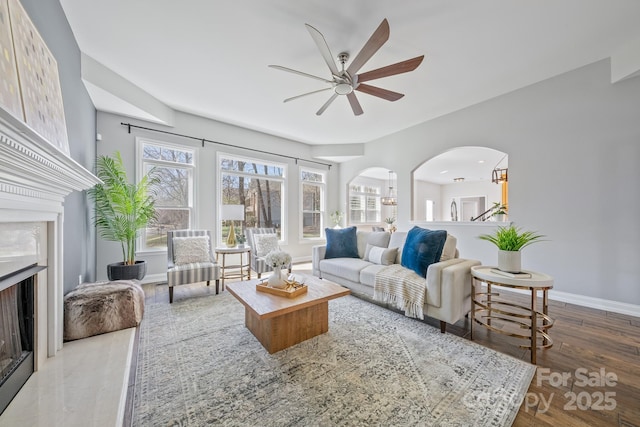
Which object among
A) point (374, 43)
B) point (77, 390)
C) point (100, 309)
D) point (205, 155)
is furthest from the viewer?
point (205, 155)

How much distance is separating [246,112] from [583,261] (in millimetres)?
5283

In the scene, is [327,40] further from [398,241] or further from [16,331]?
[16,331]

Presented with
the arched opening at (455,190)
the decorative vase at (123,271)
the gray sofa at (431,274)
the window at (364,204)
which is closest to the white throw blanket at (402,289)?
the gray sofa at (431,274)

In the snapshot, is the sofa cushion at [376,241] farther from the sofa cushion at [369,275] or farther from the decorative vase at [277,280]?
→ the decorative vase at [277,280]

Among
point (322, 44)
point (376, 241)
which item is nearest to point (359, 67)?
point (322, 44)

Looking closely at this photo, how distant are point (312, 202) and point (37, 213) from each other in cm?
507

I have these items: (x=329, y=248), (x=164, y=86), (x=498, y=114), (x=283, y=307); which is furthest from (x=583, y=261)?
(x=164, y=86)

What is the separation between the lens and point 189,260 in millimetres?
3520

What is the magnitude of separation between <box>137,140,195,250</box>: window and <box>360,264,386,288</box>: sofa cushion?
3253 mm

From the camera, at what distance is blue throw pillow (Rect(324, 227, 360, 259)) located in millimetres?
3816

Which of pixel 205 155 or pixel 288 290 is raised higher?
pixel 205 155

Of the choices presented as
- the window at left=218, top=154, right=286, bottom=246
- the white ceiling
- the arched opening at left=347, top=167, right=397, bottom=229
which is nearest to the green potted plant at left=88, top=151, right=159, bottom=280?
the white ceiling

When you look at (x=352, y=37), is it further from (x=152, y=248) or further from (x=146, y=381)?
(x=152, y=248)

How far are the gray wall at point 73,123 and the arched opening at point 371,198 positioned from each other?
247 inches
